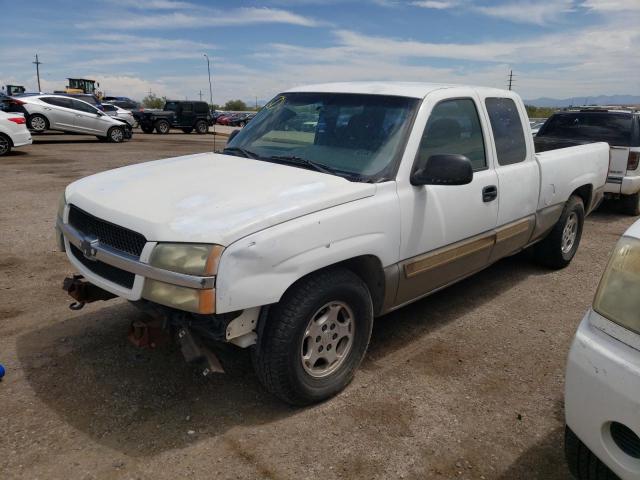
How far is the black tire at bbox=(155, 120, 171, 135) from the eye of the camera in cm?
2817

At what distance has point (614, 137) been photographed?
27.3 ft

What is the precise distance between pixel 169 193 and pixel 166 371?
122 cm

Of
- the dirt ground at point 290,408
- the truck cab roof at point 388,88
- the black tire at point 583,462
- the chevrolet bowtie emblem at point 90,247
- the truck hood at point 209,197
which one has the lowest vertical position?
the dirt ground at point 290,408

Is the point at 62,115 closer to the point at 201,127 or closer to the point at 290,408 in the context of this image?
the point at 201,127

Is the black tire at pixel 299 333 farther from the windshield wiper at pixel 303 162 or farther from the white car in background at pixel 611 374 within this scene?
the white car in background at pixel 611 374

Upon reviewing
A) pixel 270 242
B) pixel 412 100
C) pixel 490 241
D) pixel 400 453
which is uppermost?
pixel 412 100

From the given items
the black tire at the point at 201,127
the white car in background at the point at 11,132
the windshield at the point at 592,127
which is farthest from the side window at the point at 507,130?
the black tire at the point at 201,127

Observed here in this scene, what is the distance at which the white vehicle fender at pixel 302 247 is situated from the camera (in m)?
2.44

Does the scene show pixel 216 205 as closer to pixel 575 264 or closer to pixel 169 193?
pixel 169 193

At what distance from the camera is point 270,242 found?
2516 millimetres

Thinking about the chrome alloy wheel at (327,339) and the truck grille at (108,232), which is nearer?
the truck grille at (108,232)

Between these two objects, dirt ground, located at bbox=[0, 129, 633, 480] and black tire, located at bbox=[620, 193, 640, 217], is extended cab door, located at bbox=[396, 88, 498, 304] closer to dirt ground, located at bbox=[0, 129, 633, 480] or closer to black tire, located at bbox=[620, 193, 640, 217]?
dirt ground, located at bbox=[0, 129, 633, 480]

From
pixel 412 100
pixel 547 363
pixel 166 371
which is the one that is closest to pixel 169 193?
pixel 166 371

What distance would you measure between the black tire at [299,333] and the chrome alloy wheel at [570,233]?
3.27 meters
